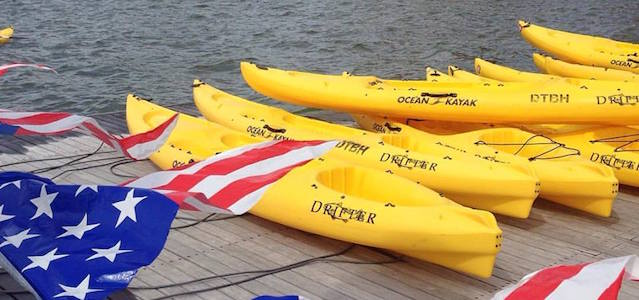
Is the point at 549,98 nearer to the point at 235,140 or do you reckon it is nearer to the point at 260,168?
the point at 235,140

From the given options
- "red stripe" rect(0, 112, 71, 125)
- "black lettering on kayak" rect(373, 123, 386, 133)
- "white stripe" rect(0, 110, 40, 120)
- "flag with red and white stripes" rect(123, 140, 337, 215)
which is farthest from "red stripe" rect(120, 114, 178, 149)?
"black lettering on kayak" rect(373, 123, 386, 133)

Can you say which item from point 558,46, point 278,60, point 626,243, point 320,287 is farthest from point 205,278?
point 278,60

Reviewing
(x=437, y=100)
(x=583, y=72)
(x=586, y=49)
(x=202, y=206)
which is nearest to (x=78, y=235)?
(x=202, y=206)

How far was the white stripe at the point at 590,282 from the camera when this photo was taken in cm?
237

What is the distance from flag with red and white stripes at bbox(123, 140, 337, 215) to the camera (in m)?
2.94

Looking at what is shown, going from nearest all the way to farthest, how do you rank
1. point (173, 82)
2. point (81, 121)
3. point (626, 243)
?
1. point (81, 121)
2. point (626, 243)
3. point (173, 82)

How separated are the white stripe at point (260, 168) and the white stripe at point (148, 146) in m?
0.69

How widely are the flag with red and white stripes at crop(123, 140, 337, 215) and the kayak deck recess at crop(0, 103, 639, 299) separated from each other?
1.15 metres

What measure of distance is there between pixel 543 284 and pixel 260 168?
3.95 feet

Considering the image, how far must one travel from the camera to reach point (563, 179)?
16.8 feet

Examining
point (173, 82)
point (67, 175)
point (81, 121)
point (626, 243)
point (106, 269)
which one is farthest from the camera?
point (173, 82)

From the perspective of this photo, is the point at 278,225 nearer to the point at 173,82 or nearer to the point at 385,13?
the point at 173,82

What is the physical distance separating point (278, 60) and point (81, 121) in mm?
10290

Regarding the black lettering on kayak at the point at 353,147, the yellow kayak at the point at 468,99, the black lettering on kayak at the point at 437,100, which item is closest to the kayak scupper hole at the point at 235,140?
the black lettering on kayak at the point at 353,147
